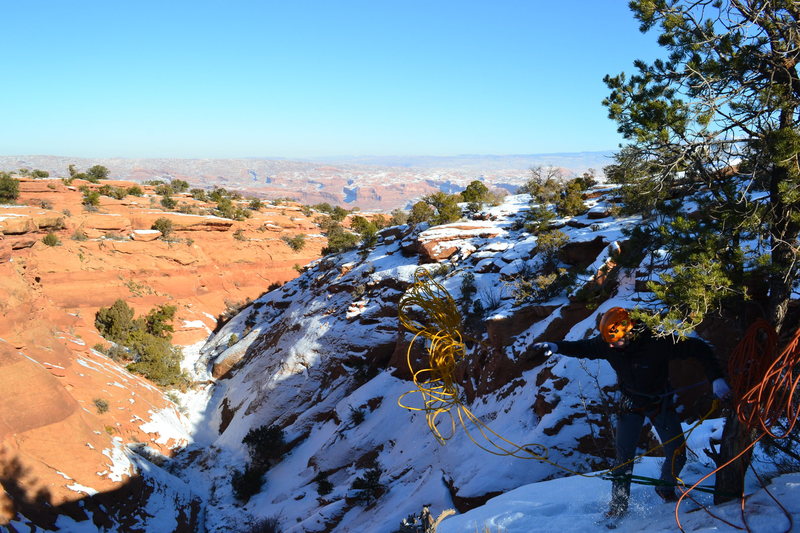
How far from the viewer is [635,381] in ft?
13.0

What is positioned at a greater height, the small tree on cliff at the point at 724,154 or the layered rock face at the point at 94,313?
the small tree on cliff at the point at 724,154

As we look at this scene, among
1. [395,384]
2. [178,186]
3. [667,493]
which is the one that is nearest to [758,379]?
[667,493]

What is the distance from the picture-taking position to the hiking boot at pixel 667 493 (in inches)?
159

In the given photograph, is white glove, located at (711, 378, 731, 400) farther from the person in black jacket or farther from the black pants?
the black pants

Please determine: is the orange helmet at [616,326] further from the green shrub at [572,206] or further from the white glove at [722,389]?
the green shrub at [572,206]

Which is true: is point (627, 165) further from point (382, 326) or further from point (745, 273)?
point (382, 326)

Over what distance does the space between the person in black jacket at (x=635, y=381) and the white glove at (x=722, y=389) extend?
0.29 m

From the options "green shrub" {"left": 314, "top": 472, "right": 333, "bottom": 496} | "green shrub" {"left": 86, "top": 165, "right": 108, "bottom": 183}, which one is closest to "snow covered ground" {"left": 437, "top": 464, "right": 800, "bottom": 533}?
"green shrub" {"left": 314, "top": 472, "right": 333, "bottom": 496}

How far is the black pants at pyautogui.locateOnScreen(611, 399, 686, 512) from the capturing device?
157 inches

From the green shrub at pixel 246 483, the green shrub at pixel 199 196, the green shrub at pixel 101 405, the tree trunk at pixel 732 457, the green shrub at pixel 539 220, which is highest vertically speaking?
the green shrub at pixel 199 196

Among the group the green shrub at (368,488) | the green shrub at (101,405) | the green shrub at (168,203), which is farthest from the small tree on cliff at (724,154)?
the green shrub at (168,203)

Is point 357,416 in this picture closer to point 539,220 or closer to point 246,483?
point 246,483

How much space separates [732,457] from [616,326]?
133 centimetres

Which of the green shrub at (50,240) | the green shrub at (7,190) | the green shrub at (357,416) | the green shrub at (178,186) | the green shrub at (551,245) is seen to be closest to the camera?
the green shrub at (551,245)
